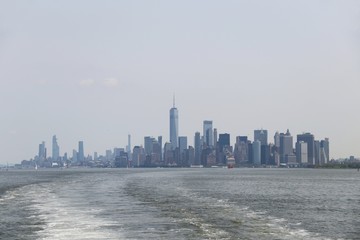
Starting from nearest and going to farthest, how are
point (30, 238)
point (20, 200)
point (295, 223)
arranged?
point (30, 238) → point (295, 223) → point (20, 200)

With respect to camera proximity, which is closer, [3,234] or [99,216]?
[3,234]

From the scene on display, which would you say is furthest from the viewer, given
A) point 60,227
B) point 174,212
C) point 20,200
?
point 20,200

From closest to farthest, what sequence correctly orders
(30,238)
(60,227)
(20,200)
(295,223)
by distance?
(30,238)
(60,227)
(295,223)
(20,200)

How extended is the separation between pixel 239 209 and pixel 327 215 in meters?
9.25

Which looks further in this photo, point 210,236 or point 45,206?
Answer: point 45,206

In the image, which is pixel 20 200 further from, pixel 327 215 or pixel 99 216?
pixel 327 215

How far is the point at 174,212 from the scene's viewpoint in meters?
56.3

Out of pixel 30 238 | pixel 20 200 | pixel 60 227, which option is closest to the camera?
pixel 30 238

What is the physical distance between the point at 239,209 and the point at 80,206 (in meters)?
17.1

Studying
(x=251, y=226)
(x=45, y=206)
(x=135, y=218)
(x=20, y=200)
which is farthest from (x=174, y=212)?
(x=20, y=200)

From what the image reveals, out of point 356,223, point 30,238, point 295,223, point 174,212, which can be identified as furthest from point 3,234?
point 356,223

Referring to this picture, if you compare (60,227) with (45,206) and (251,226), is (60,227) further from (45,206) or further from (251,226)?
(45,206)

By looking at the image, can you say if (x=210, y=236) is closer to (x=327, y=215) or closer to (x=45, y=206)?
(x=327, y=215)

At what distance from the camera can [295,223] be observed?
161 feet
